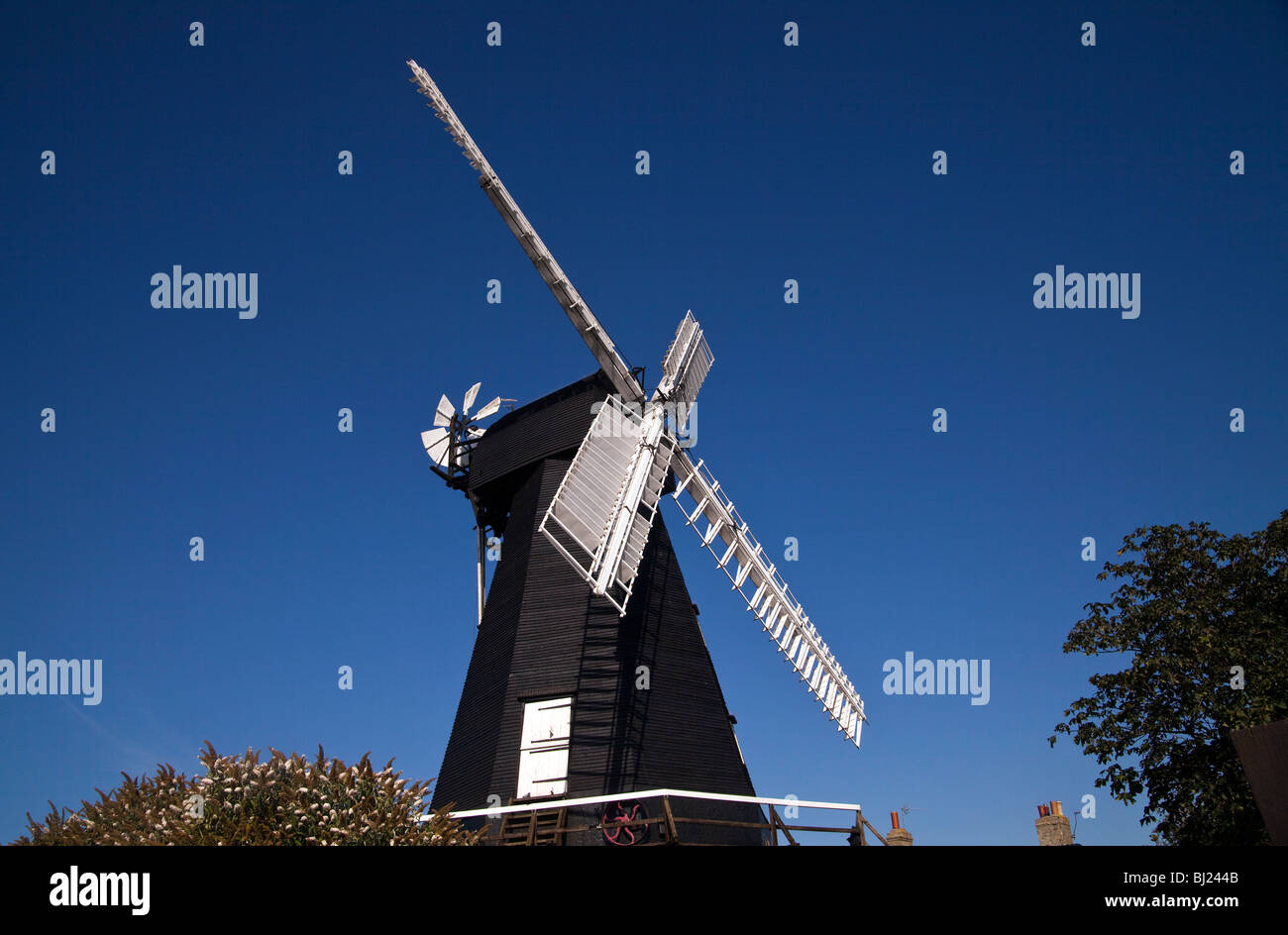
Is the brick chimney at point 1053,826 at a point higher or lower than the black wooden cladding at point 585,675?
lower

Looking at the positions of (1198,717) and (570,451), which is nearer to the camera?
(1198,717)

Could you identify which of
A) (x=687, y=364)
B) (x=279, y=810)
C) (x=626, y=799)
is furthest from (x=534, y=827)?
(x=687, y=364)

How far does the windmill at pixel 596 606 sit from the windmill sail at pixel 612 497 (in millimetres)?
50

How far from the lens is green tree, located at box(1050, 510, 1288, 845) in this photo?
72.2 feet

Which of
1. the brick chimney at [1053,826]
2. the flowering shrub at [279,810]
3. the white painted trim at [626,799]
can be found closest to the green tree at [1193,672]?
the brick chimney at [1053,826]

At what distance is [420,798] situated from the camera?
15.1m

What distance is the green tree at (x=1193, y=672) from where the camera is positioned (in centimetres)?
2200

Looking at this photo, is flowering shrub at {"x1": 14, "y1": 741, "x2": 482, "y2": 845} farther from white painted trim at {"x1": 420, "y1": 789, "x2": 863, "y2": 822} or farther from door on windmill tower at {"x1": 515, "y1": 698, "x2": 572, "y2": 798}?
door on windmill tower at {"x1": 515, "y1": 698, "x2": 572, "y2": 798}

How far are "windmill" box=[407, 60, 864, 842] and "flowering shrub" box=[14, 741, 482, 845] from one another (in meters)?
6.12

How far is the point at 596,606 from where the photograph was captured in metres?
22.7

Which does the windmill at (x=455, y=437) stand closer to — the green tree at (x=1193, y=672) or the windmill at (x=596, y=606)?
the windmill at (x=596, y=606)
